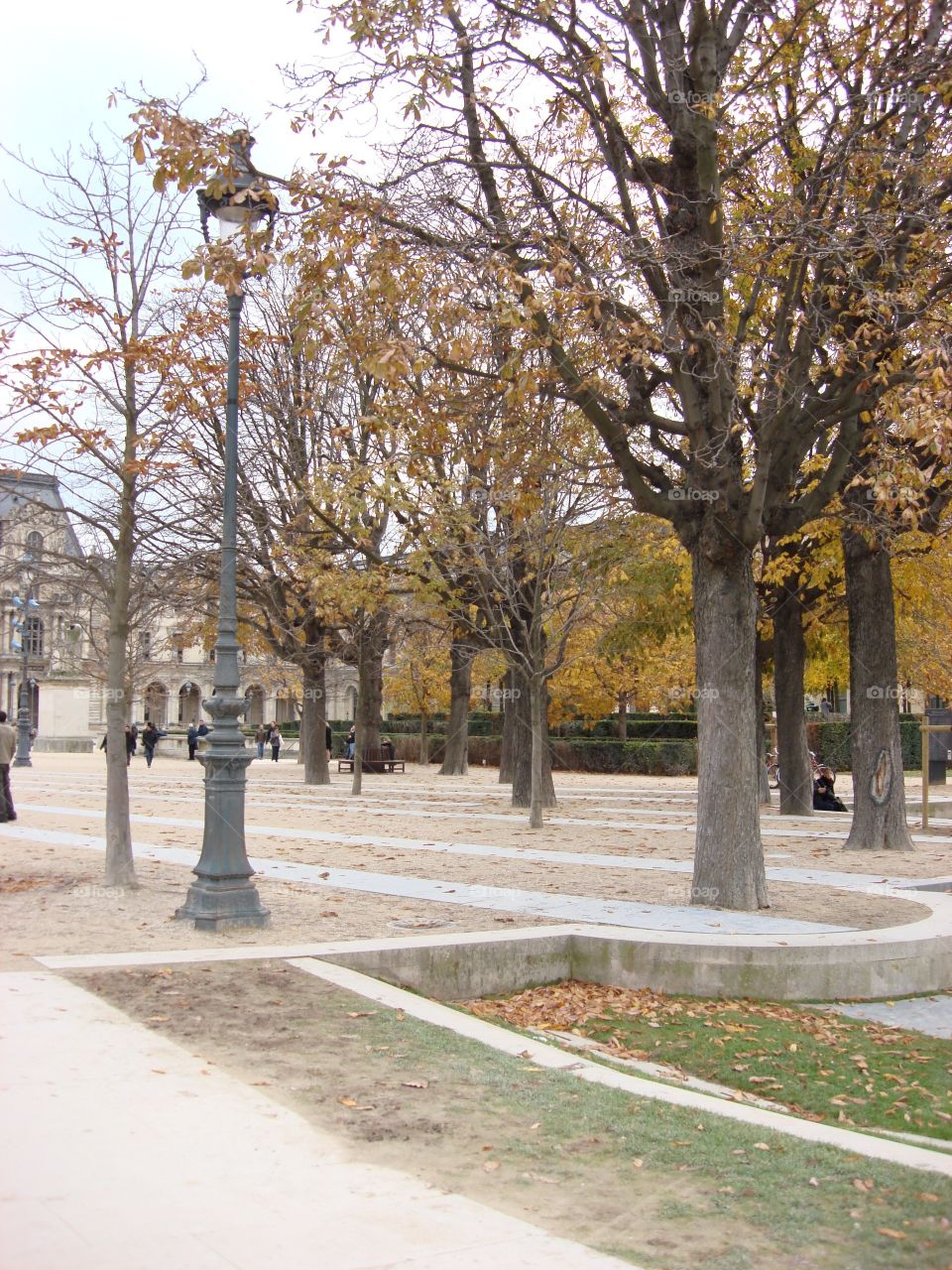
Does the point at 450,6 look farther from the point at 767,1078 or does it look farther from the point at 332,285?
the point at 767,1078

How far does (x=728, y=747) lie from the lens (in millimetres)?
10977

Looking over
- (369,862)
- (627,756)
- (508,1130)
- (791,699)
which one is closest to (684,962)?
(508,1130)

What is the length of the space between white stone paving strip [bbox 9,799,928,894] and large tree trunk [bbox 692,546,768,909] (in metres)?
1.89

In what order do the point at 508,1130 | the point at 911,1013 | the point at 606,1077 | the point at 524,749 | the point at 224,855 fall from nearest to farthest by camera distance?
the point at 508,1130, the point at 606,1077, the point at 911,1013, the point at 224,855, the point at 524,749

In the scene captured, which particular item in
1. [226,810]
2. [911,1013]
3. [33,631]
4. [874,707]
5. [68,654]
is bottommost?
[911,1013]

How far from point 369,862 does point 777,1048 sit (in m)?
7.13

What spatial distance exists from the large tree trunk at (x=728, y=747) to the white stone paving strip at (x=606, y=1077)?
4.33 m

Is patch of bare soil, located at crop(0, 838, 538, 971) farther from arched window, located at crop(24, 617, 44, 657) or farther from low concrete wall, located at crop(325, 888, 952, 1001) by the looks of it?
arched window, located at crop(24, 617, 44, 657)

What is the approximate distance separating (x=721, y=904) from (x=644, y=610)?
2011cm

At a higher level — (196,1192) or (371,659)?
(371,659)

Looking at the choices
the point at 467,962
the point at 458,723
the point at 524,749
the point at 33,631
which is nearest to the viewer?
the point at 467,962

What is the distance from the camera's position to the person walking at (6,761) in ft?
55.2

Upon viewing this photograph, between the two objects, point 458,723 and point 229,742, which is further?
point 458,723

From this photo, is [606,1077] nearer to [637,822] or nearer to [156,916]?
[156,916]
